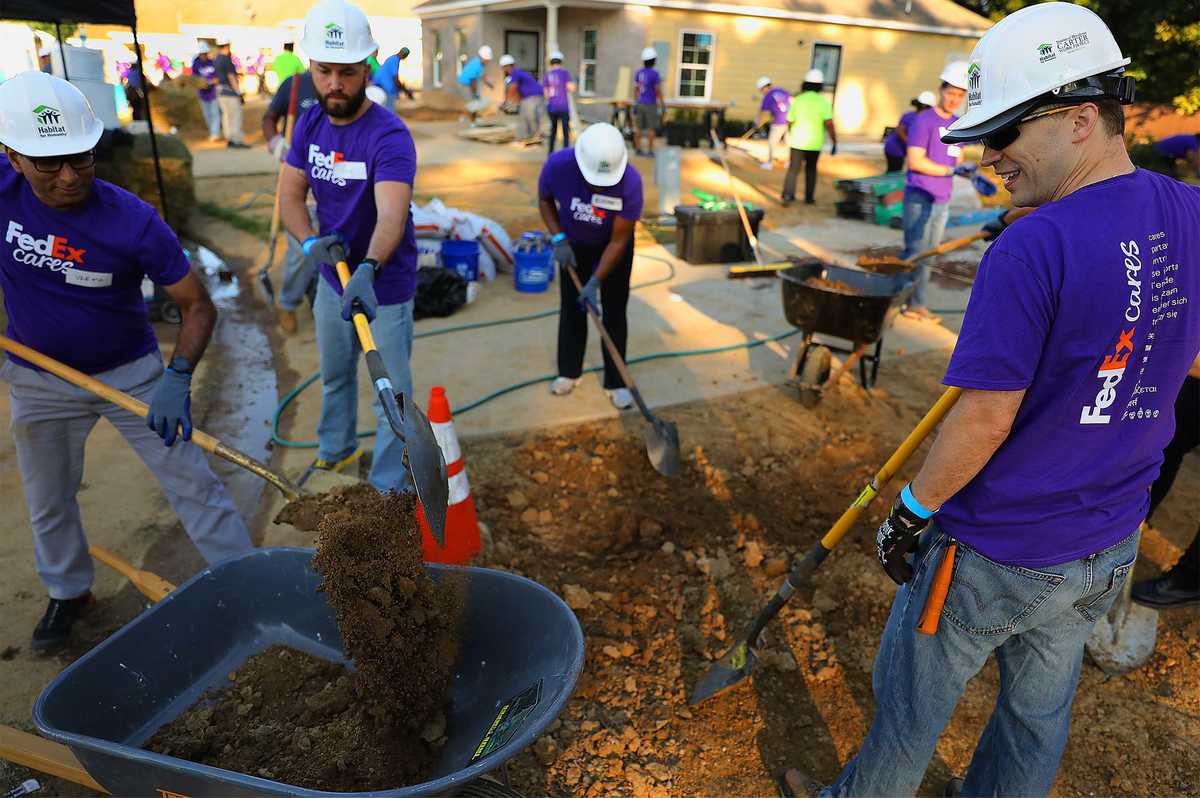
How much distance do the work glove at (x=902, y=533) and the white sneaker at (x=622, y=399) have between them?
10.5 ft

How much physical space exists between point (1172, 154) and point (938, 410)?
4088 millimetres

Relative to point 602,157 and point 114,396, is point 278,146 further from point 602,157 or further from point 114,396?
point 114,396

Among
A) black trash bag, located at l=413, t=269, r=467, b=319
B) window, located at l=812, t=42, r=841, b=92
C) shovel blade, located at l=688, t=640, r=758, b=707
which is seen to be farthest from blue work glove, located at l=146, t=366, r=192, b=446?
window, located at l=812, t=42, r=841, b=92

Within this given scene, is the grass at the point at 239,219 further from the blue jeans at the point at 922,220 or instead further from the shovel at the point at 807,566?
the shovel at the point at 807,566

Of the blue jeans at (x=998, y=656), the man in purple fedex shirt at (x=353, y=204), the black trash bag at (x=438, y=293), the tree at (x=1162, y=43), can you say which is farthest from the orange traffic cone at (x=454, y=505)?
the tree at (x=1162, y=43)

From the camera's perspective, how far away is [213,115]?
56.8 ft

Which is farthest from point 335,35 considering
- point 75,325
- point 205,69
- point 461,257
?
point 205,69

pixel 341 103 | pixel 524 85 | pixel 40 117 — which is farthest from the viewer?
pixel 524 85

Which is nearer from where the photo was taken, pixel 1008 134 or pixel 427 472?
pixel 1008 134

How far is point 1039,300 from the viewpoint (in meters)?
1.54

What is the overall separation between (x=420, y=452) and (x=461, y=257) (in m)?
5.24

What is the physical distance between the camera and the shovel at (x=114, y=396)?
267 centimetres

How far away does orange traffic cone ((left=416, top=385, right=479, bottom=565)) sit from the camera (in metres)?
3.46

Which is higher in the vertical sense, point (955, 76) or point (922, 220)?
point (955, 76)
